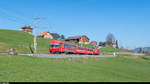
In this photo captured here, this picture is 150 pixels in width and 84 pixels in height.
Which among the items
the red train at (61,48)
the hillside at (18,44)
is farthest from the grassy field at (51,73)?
the hillside at (18,44)

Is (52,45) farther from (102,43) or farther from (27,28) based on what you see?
(102,43)

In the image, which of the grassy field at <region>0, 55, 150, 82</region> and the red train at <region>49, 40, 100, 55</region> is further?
the red train at <region>49, 40, 100, 55</region>

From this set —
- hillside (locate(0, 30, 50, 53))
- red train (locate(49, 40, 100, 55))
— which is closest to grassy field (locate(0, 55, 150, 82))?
red train (locate(49, 40, 100, 55))

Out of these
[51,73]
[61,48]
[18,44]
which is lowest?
[51,73]

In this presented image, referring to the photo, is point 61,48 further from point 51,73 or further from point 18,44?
point 51,73

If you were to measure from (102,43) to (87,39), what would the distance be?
27396 mm

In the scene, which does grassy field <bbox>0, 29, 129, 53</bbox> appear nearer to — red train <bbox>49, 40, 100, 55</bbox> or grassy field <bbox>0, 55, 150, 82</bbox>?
red train <bbox>49, 40, 100, 55</bbox>

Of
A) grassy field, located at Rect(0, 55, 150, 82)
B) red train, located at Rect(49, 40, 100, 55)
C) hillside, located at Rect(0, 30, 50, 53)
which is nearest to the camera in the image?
grassy field, located at Rect(0, 55, 150, 82)

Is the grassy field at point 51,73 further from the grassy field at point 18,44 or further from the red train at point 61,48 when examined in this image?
the grassy field at point 18,44

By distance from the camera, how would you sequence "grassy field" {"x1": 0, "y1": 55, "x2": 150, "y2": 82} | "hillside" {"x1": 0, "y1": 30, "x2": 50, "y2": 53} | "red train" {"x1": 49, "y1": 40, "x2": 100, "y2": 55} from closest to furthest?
"grassy field" {"x1": 0, "y1": 55, "x2": 150, "y2": 82} < "red train" {"x1": 49, "y1": 40, "x2": 100, "y2": 55} < "hillside" {"x1": 0, "y1": 30, "x2": 50, "y2": 53}

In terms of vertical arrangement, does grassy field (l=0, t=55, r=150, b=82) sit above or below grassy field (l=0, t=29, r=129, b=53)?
below

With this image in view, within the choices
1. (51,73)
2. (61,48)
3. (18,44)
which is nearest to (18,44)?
(18,44)

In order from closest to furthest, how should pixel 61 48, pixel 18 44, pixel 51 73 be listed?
pixel 51 73 → pixel 61 48 → pixel 18 44

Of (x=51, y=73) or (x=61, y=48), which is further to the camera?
(x=61, y=48)
